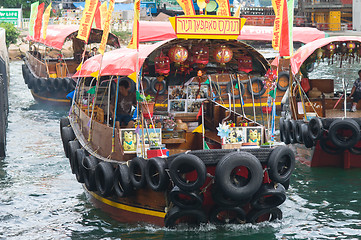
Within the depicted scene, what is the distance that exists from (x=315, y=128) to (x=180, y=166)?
5105 millimetres

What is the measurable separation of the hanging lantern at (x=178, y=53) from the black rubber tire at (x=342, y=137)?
399cm

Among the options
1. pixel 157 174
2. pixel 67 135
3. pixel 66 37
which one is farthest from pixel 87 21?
pixel 66 37

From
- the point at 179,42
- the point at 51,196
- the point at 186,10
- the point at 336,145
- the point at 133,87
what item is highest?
the point at 186,10

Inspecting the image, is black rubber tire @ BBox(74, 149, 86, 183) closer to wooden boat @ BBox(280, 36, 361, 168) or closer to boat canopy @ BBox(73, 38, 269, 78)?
boat canopy @ BBox(73, 38, 269, 78)

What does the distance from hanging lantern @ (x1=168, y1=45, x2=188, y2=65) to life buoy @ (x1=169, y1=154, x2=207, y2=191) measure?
2.07 metres

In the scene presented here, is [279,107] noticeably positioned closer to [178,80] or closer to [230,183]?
[178,80]

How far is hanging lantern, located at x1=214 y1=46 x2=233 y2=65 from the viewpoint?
32.0 feet

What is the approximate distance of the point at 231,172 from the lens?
8047 millimetres

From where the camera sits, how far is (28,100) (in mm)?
25062

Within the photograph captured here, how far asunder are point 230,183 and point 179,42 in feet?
8.37

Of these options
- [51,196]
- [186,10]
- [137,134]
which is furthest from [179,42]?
[186,10]

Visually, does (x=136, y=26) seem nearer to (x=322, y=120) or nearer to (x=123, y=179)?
(x=123, y=179)

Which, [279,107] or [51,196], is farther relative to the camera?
[279,107]

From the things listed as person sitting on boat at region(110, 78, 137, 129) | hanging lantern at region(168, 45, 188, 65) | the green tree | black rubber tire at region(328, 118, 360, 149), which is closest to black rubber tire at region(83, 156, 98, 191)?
person sitting on boat at region(110, 78, 137, 129)
